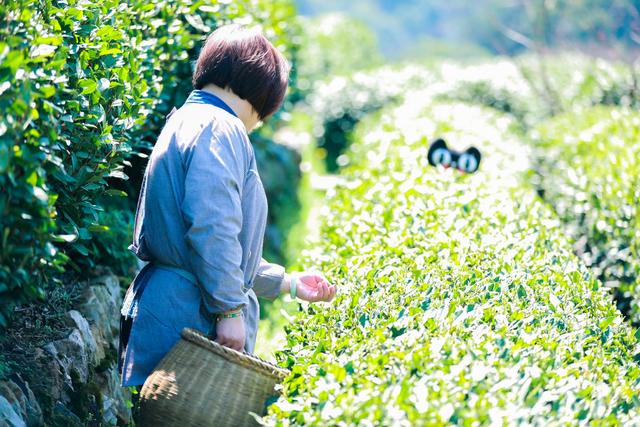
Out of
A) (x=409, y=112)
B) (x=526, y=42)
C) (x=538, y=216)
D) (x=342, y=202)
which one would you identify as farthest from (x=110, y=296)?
(x=526, y=42)

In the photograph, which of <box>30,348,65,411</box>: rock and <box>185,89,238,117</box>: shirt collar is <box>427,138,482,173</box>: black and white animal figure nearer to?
<box>185,89,238,117</box>: shirt collar

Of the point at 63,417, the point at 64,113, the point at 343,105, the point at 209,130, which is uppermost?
the point at 209,130

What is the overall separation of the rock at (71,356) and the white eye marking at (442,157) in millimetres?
2943

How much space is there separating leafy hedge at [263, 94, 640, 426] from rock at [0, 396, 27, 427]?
929mm

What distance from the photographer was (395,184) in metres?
5.53

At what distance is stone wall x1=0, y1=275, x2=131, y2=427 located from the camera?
3094mm

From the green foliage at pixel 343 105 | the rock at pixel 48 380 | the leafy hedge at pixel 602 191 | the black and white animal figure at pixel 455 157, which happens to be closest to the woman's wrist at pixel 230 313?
the rock at pixel 48 380

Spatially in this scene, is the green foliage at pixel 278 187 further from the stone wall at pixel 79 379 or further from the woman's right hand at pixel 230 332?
the woman's right hand at pixel 230 332

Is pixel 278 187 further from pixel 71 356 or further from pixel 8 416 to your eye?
pixel 8 416

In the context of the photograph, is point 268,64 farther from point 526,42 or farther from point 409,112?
point 526,42

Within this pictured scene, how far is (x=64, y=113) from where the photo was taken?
302 cm

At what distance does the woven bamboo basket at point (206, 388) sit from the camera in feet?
8.87

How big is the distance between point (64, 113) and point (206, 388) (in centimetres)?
112

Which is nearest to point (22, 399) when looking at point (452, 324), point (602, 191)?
point (452, 324)
